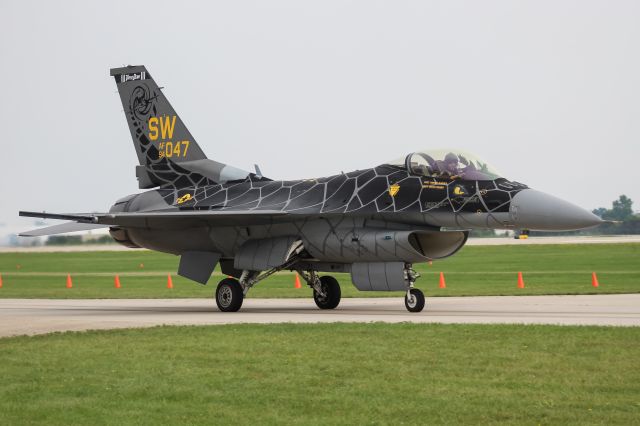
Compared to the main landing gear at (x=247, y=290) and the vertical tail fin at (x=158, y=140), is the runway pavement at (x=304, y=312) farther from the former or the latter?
the vertical tail fin at (x=158, y=140)

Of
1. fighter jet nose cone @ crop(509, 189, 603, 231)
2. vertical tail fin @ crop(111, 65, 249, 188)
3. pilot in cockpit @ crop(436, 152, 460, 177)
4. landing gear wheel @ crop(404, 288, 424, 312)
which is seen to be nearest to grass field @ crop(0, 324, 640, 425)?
fighter jet nose cone @ crop(509, 189, 603, 231)

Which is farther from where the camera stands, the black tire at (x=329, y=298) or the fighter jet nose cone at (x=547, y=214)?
the black tire at (x=329, y=298)

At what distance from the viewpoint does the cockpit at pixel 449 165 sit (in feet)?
64.3

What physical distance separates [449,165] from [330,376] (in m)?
9.30

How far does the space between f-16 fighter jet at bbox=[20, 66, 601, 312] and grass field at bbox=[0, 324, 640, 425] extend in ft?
14.9

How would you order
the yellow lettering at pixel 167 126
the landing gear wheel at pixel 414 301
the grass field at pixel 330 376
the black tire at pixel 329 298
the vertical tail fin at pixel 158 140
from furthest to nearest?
the yellow lettering at pixel 167 126, the vertical tail fin at pixel 158 140, the black tire at pixel 329 298, the landing gear wheel at pixel 414 301, the grass field at pixel 330 376

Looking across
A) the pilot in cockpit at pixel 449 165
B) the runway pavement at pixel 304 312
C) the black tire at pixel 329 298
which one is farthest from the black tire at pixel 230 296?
the pilot in cockpit at pixel 449 165

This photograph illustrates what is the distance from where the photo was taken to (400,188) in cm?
2025

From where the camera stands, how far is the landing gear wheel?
1981 centimetres

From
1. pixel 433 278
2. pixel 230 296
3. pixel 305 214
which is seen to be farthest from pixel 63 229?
pixel 433 278

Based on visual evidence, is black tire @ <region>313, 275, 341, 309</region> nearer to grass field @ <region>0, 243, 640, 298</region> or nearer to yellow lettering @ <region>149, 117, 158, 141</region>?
grass field @ <region>0, 243, 640, 298</region>

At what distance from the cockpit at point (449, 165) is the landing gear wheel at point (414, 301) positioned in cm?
228

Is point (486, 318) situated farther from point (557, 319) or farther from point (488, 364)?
point (488, 364)

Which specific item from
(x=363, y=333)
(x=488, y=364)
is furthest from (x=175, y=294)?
(x=488, y=364)
